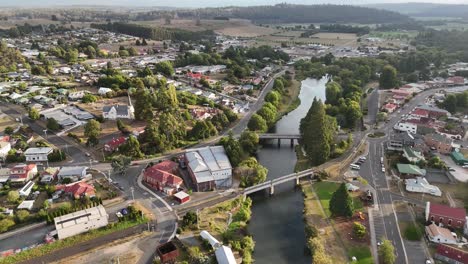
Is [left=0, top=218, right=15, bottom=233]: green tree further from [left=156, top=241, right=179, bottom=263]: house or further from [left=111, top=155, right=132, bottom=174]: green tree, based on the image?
[left=156, top=241, right=179, bottom=263]: house

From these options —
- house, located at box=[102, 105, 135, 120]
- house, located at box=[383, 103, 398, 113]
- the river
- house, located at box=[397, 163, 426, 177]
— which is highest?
house, located at box=[102, 105, 135, 120]

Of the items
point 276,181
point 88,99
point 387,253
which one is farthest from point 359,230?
point 88,99

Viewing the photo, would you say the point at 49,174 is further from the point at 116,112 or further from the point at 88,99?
the point at 88,99

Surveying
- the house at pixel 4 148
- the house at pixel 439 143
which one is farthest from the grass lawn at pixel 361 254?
the house at pixel 4 148

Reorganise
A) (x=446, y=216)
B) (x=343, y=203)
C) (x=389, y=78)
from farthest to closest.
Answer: (x=389, y=78) → (x=343, y=203) → (x=446, y=216)

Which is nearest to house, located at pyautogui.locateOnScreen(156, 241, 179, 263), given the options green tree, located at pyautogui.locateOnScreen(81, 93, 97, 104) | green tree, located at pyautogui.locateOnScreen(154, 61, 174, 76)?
green tree, located at pyautogui.locateOnScreen(81, 93, 97, 104)

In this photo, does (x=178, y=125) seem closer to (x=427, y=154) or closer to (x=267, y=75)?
(x=427, y=154)
